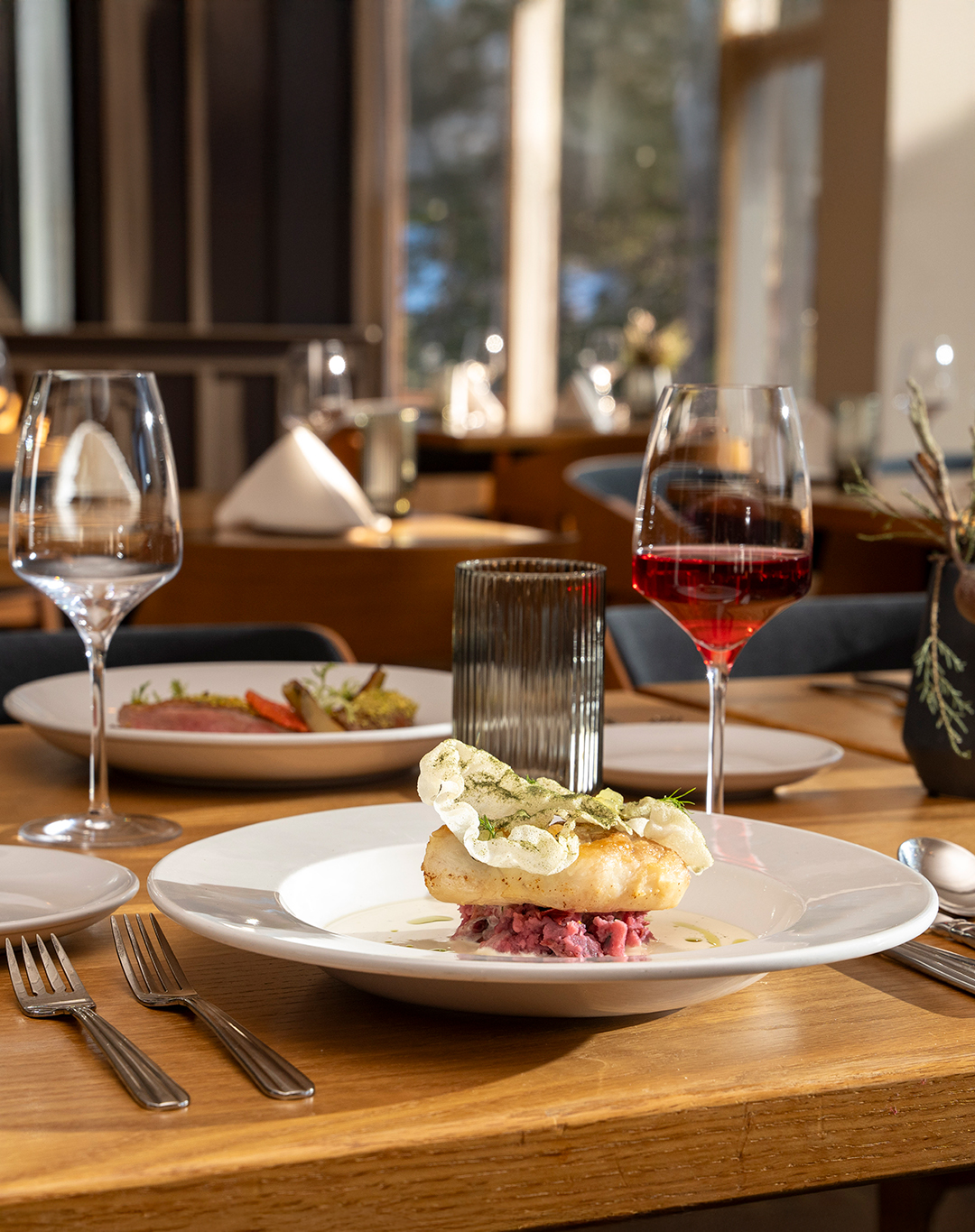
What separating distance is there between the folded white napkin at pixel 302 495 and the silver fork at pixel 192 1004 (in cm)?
192

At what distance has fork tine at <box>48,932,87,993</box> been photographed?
0.63m

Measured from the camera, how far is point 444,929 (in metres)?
0.67

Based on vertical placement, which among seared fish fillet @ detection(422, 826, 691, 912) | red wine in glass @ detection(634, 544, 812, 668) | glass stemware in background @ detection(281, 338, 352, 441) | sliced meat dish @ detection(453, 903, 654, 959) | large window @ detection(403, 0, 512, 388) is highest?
large window @ detection(403, 0, 512, 388)

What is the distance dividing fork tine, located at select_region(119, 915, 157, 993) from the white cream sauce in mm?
83

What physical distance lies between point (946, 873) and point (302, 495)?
196 centimetres

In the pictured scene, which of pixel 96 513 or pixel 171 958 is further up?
pixel 96 513

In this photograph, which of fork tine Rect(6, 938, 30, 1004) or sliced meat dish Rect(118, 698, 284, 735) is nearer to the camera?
fork tine Rect(6, 938, 30, 1004)

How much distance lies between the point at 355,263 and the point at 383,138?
1293 millimetres

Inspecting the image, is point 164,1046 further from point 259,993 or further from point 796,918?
point 796,918

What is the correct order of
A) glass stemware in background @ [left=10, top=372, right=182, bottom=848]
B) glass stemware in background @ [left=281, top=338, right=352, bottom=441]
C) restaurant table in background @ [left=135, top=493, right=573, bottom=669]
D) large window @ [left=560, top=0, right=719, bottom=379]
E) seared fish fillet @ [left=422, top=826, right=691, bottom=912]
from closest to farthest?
seared fish fillet @ [left=422, top=826, right=691, bottom=912] → glass stemware in background @ [left=10, top=372, right=182, bottom=848] → restaurant table in background @ [left=135, top=493, right=573, bottom=669] → glass stemware in background @ [left=281, top=338, right=352, bottom=441] → large window @ [left=560, top=0, right=719, bottom=379]

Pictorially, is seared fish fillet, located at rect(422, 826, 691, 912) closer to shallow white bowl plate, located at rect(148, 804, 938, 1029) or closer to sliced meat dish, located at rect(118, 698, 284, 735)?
shallow white bowl plate, located at rect(148, 804, 938, 1029)

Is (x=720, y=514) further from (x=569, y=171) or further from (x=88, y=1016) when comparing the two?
(x=569, y=171)

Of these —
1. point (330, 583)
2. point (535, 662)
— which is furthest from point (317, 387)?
point (535, 662)

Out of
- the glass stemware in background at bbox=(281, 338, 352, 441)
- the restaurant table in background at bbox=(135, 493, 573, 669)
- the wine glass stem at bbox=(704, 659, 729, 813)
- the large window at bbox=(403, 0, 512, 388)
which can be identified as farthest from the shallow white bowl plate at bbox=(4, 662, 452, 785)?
the large window at bbox=(403, 0, 512, 388)
